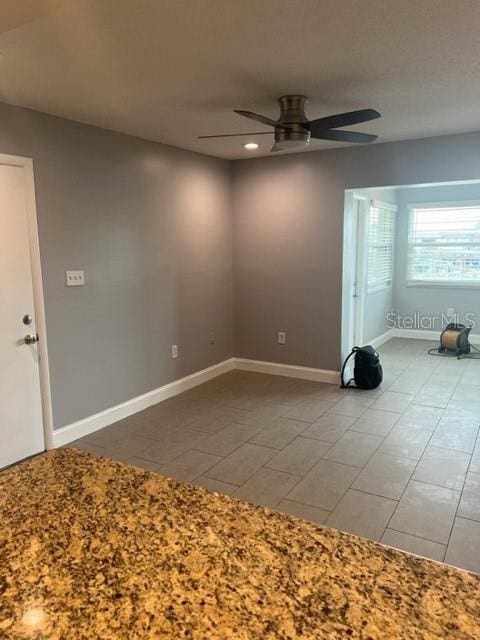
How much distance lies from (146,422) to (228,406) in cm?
82

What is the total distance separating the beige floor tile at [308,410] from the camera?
4.27 m

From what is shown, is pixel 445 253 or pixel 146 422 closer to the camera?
pixel 146 422

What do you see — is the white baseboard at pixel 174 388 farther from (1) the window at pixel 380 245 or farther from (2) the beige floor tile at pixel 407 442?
(1) the window at pixel 380 245

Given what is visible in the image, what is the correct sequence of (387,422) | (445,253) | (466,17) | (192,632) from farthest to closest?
(445,253) → (387,422) → (466,17) → (192,632)

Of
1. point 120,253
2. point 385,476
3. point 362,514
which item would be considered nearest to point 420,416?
point 385,476

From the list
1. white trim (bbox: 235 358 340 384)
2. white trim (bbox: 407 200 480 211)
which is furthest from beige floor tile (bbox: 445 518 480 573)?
white trim (bbox: 407 200 480 211)

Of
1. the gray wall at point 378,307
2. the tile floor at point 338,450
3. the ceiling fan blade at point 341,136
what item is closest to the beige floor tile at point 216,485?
the tile floor at point 338,450

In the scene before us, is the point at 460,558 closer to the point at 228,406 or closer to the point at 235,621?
the point at 235,621

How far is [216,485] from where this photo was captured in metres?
3.10

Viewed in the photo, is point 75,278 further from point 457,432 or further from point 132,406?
point 457,432

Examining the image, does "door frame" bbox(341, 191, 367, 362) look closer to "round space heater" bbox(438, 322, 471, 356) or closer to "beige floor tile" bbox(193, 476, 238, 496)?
"round space heater" bbox(438, 322, 471, 356)

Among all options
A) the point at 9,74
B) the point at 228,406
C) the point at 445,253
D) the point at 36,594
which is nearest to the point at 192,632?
the point at 36,594

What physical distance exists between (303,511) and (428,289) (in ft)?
17.8

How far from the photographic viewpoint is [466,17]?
2039mm
